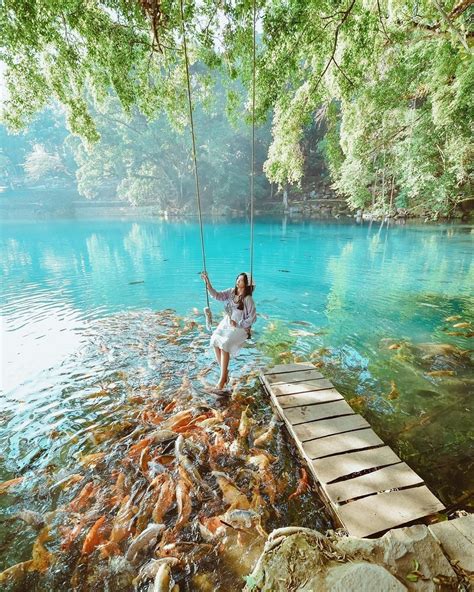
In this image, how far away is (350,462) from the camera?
3348mm

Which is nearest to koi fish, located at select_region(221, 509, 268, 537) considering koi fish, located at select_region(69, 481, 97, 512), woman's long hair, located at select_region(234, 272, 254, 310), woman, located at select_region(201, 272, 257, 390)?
koi fish, located at select_region(69, 481, 97, 512)

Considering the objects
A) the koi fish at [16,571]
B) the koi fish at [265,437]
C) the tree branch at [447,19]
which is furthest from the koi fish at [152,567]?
the tree branch at [447,19]

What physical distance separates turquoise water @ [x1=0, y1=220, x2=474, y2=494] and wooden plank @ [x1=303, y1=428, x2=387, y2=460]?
→ 0.61 meters

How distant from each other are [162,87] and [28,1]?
2643 millimetres

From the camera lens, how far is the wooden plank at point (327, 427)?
3.80m

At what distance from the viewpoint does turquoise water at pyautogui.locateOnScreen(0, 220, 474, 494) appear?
4814 mm

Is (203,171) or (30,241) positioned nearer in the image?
(30,241)

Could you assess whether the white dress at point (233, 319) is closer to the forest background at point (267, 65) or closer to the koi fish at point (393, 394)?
the koi fish at point (393, 394)

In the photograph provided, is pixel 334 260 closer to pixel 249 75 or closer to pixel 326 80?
pixel 326 80

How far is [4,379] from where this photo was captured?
6.13 meters

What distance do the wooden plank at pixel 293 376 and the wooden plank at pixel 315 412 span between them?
761 millimetres

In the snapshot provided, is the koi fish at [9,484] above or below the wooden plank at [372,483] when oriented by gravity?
below

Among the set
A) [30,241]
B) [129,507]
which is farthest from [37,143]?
[129,507]

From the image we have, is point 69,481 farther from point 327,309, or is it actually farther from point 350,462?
point 327,309
